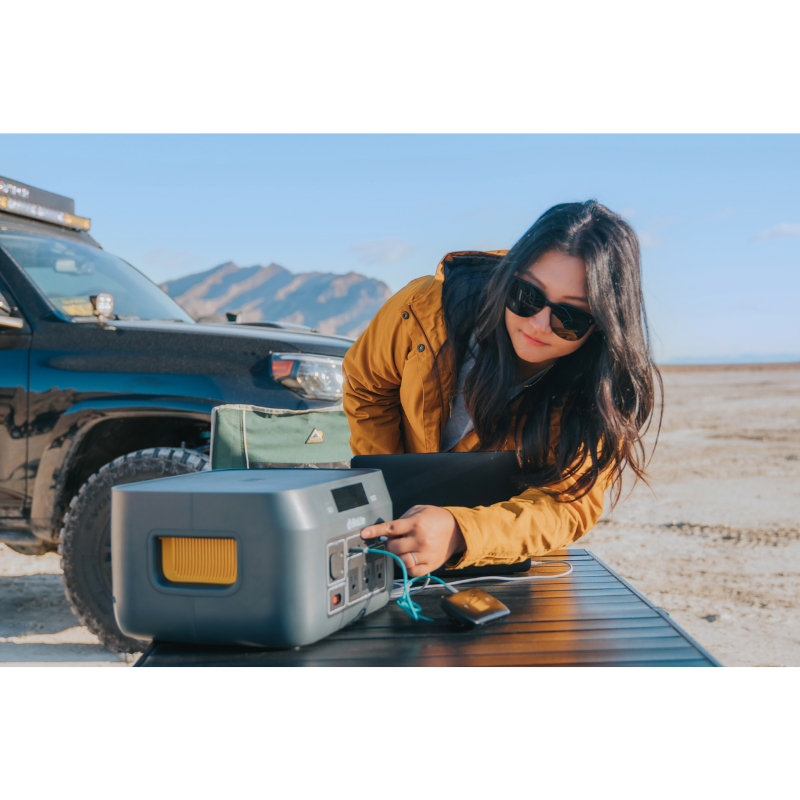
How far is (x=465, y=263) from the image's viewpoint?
7.33 ft

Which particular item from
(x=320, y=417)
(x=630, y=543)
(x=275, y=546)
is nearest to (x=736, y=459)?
(x=630, y=543)

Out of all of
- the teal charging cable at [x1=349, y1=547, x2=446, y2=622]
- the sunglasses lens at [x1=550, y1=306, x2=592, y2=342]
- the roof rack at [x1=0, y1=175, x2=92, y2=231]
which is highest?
the roof rack at [x1=0, y1=175, x2=92, y2=231]

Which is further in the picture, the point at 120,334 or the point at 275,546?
the point at 120,334

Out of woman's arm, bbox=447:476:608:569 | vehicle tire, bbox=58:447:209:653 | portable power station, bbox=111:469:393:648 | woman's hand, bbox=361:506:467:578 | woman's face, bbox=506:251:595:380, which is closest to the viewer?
portable power station, bbox=111:469:393:648

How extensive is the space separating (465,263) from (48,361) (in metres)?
2.14

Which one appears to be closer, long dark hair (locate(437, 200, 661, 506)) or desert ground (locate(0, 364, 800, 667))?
long dark hair (locate(437, 200, 661, 506))

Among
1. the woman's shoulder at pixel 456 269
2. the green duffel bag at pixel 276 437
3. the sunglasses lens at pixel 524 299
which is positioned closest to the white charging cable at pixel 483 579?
the sunglasses lens at pixel 524 299

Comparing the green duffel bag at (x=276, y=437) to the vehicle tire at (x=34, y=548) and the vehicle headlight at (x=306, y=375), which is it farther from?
the vehicle tire at (x=34, y=548)

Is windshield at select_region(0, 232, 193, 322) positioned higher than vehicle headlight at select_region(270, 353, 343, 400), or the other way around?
windshield at select_region(0, 232, 193, 322)

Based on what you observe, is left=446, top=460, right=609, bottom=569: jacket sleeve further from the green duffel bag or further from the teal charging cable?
the green duffel bag

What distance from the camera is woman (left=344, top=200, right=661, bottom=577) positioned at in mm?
1592

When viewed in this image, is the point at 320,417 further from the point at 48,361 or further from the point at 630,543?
the point at 630,543

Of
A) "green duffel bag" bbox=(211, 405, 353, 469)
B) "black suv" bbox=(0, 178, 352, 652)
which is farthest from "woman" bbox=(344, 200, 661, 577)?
"black suv" bbox=(0, 178, 352, 652)

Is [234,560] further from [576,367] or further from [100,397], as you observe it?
[100,397]
